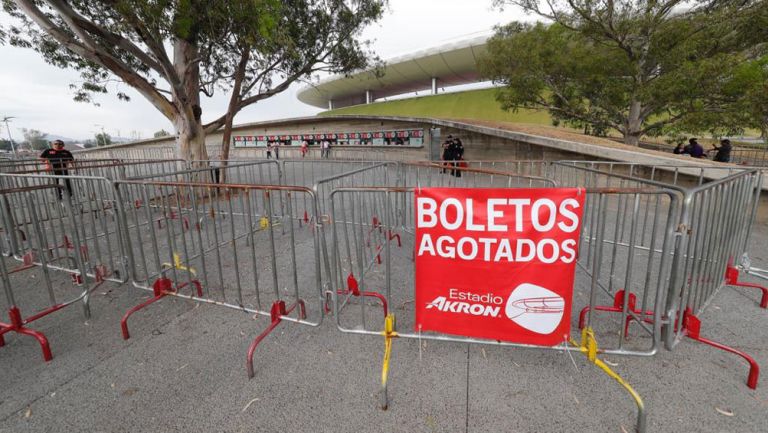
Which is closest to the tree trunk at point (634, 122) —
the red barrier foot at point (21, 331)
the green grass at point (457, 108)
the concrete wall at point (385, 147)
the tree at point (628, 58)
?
the tree at point (628, 58)

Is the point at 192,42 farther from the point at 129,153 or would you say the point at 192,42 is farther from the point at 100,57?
the point at 129,153

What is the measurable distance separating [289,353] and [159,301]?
2.04 metres

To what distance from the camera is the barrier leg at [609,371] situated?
80.7 inches

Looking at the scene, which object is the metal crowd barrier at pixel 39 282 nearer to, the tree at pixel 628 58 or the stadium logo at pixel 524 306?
the stadium logo at pixel 524 306

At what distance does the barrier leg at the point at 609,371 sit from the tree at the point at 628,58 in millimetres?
11326

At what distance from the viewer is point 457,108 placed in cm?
3816

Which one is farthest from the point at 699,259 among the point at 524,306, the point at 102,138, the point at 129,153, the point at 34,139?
the point at 34,139

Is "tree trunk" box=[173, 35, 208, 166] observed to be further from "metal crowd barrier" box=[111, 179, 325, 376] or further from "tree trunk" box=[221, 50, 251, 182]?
"metal crowd barrier" box=[111, 179, 325, 376]

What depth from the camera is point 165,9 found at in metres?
6.44

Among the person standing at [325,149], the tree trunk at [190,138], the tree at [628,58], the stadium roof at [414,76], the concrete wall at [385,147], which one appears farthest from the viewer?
the stadium roof at [414,76]

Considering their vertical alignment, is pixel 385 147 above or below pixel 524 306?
above

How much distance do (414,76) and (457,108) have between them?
32.6ft

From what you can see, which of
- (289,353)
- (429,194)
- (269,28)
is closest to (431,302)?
(429,194)

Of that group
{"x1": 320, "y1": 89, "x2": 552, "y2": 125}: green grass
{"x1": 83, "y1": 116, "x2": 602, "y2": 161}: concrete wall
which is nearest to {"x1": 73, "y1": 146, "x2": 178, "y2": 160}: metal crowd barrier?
{"x1": 83, "y1": 116, "x2": 602, "y2": 161}: concrete wall
